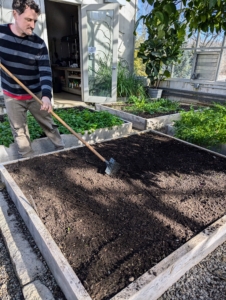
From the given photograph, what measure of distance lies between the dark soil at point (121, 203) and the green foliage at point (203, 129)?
0.78 feet

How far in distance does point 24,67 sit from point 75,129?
4.00ft

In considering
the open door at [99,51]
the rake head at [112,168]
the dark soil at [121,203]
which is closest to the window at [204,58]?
the open door at [99,51]

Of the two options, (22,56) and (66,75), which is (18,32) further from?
(66,75)

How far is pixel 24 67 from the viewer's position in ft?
7.73

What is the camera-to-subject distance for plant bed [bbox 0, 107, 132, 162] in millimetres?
2887

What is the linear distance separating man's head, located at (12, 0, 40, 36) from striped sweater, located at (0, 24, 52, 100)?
0.48ft

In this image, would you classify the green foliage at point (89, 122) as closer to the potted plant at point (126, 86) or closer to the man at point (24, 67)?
the man at point (24, 67)

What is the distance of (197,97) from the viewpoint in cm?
632

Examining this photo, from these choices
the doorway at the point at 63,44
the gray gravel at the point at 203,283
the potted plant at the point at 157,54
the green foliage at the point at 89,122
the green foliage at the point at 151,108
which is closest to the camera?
the gray gravel at the point at 203,283

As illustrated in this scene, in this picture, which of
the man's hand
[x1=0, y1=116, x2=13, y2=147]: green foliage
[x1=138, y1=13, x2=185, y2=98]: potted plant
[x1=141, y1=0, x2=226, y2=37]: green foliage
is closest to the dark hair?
the man's hand

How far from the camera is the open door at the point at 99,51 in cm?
543

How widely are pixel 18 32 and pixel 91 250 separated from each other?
85.5 inches

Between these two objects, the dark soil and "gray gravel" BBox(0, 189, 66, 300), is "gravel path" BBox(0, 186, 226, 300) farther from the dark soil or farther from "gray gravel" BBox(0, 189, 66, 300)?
the dark soil

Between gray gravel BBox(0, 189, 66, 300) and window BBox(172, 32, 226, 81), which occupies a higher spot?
window BBox(172, 32, 226, 81)
